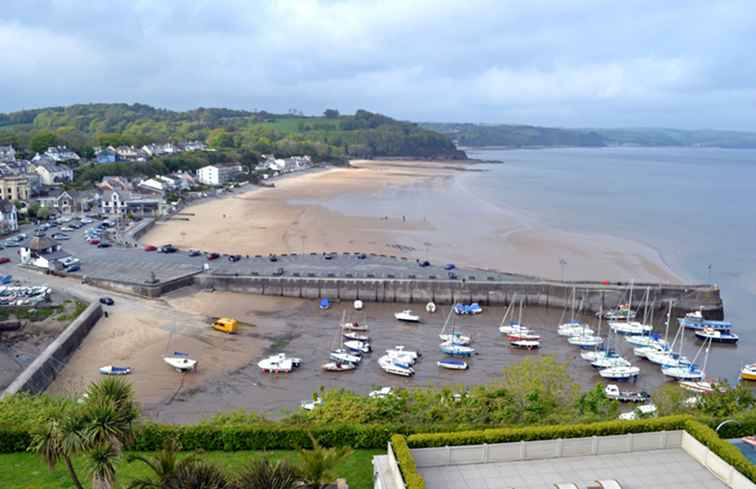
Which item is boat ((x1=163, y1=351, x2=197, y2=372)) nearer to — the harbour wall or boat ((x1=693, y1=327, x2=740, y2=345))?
the harbour wall

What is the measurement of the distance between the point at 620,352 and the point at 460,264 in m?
18.5

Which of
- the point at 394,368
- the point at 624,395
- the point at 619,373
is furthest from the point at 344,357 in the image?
the point at 619,373

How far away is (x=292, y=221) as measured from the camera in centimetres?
7150

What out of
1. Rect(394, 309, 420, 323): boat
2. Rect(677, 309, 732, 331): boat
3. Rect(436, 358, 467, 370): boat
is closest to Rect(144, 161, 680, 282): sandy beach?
Rect(677, 309, 732, 331): boat

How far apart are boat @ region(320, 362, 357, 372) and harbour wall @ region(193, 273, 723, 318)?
12021mm

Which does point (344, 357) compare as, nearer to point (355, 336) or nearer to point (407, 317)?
point (355, 336)

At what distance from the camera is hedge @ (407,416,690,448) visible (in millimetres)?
15242

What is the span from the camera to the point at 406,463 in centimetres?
1391

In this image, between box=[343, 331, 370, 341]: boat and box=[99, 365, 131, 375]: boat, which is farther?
box=[343, 331, 370, 341]: boat

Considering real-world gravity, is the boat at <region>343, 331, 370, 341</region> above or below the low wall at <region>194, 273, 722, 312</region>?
below

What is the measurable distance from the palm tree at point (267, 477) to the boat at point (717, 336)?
3334 cm

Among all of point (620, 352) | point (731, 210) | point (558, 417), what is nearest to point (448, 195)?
point (731, 210)

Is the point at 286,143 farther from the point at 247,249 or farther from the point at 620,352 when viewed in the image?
the point at 620,352

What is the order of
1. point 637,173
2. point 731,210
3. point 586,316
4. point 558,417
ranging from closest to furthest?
point 558,417 < point 586,316 < point 731,210 < point 637,173
